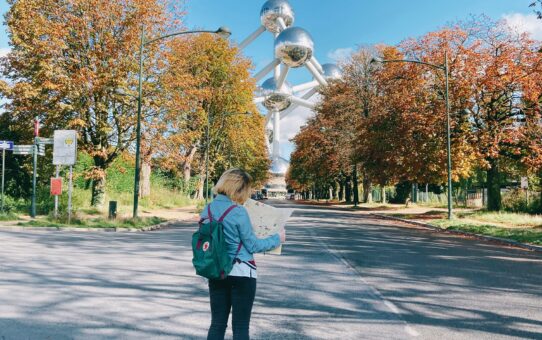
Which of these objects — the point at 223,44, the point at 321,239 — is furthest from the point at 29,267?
the point at 223,44

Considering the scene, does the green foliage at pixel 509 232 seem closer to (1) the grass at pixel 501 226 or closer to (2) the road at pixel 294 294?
(1) the grass at pixel 501 226

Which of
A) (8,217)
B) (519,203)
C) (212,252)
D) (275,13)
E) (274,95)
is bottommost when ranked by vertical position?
(8,217)

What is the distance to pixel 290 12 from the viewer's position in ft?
248

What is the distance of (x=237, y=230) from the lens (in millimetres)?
3479

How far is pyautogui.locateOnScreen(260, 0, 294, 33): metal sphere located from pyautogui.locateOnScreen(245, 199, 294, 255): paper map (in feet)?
245

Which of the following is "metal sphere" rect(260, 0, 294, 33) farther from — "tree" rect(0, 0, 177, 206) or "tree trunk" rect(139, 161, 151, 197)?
"tree" rect(0, 0, 177, 206)

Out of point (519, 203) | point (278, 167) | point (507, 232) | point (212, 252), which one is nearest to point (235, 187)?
point (212, 252)

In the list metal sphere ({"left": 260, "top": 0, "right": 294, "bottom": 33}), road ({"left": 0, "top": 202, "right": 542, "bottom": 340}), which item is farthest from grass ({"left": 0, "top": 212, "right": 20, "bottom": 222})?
metal sphere ({"left": 260, "top": 0, "right": 294, "bottom": 33})

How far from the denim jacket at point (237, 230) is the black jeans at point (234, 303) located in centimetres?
20

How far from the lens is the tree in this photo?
22.6 m

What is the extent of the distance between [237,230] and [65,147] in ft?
61.9

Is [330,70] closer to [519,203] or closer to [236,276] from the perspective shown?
[519,203]

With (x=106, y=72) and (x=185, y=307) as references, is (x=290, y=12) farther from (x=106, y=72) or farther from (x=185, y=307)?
(x=185, y=307)

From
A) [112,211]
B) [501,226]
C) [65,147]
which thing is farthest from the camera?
[112,211]
